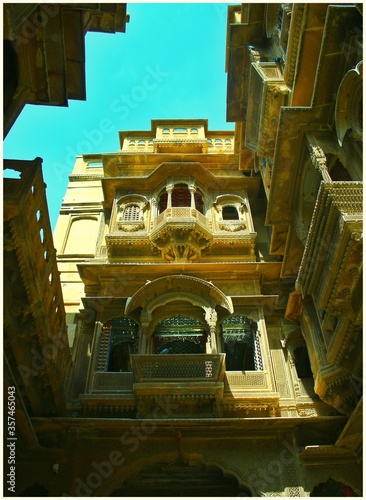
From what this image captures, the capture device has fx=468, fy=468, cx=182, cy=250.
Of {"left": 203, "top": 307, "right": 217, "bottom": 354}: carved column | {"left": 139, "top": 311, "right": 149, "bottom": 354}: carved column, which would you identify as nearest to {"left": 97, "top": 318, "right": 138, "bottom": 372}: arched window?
{"left": 139, "top": 311, "right": 149, "bottom": 354}: carved column

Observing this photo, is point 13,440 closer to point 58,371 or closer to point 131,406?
point 58,371

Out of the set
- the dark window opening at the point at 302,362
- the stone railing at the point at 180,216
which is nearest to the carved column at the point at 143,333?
the stone railing at the point at 180,216

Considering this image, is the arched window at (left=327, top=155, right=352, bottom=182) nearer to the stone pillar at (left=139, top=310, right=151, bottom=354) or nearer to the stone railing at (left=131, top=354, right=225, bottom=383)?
the stone railing at (left=131, top=354, right=225, bottom=383)

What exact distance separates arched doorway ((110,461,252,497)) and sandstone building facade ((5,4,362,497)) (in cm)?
3

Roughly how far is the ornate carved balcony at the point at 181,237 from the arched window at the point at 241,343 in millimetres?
2333

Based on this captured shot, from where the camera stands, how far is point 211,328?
11.4m

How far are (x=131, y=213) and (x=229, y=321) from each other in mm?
5195

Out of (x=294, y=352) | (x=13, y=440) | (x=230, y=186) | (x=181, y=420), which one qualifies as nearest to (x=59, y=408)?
(x=13, y=440)

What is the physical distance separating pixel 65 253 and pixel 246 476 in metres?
8.96

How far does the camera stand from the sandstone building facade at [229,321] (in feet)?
27.4

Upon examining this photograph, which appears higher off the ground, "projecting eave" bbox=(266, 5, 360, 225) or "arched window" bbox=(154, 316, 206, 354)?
"projecting eave" bbox=(266, 5, 360, 225)

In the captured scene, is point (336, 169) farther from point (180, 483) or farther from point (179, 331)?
point (180, 483)

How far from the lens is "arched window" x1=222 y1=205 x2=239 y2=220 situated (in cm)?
1598

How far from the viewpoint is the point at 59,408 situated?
1005cm
